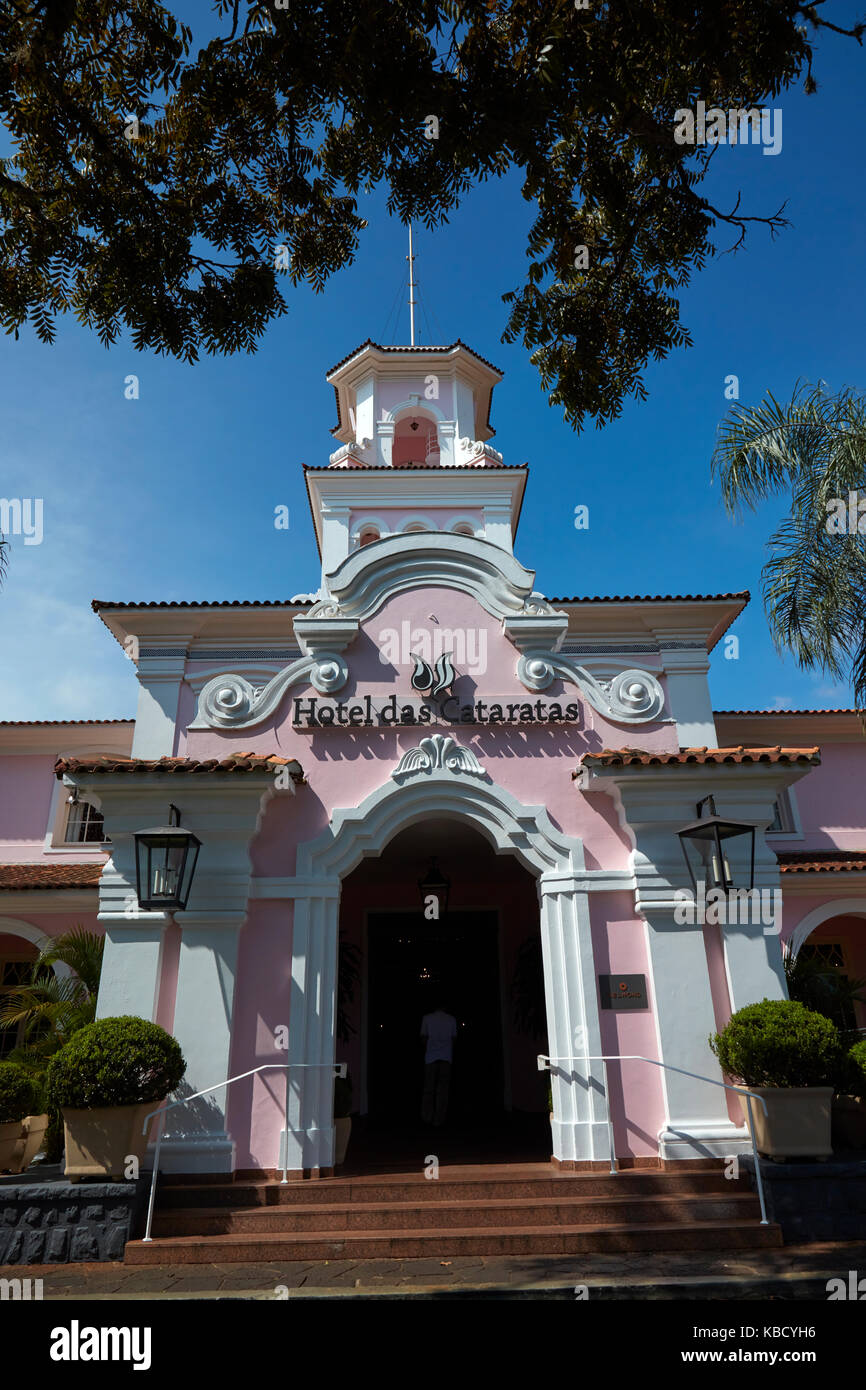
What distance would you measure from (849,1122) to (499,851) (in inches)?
170

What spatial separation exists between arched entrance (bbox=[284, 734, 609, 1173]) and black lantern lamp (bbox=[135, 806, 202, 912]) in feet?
3.84

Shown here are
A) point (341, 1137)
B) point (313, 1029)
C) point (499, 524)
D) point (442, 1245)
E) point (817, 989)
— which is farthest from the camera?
point (499, 524)

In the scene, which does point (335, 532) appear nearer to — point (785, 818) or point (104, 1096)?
point (785, 818)

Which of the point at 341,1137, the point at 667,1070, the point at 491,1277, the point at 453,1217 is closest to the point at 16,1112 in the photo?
the point at 341,1137

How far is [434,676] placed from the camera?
930cm

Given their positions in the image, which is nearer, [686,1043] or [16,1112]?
[686,1043]

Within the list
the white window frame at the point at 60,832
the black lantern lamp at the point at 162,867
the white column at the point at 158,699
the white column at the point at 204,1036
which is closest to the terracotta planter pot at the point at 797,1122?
the white column at the point at 204,1036

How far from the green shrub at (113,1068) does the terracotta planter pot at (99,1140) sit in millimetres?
95

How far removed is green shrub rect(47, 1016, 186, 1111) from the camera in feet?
23.3

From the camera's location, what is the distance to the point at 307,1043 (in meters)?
8.11

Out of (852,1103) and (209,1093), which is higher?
(209,1093)

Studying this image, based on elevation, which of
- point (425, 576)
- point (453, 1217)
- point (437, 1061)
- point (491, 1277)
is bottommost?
point (491, 1277)
